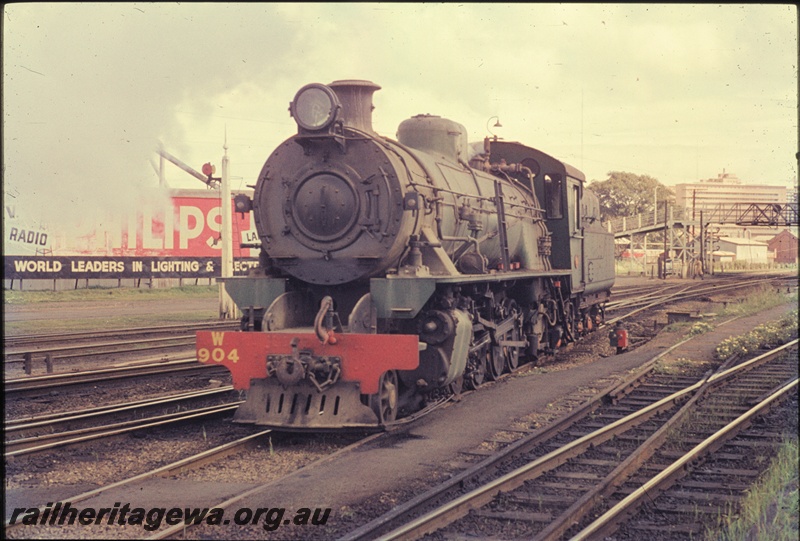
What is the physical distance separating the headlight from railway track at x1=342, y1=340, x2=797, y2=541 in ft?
12.7

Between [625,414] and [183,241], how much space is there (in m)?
25.5

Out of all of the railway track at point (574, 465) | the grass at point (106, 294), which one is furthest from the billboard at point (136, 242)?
the railway track at point (574, 465)

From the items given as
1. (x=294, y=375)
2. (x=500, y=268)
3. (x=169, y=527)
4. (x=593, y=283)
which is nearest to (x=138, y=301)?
(x=593, y=283)

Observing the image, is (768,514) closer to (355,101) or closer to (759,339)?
(355,101)

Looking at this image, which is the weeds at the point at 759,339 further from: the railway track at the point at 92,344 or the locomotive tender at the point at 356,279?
the railway track at the point at 92,344

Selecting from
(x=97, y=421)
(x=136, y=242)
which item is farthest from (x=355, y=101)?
(x=136, y=242)

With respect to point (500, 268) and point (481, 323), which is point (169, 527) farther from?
point (500, 268)

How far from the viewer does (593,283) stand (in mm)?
16172

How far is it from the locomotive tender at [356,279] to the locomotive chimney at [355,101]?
0.01 m

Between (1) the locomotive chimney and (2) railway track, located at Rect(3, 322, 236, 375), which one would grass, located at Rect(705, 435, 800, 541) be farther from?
(2) railway track, located at Rect(3, 322, 236, 375)

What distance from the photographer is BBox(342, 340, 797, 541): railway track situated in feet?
18.4

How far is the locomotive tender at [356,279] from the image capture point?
26.5 ft

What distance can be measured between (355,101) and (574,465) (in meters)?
4.66

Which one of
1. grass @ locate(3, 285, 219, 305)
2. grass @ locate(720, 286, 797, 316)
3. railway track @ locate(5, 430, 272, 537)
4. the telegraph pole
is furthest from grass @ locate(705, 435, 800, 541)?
grass @ locate(3, 285, 219, 305)
